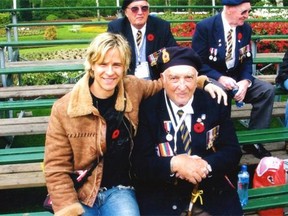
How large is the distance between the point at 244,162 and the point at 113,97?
62.1 inches

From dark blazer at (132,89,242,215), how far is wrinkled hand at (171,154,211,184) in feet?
0.15

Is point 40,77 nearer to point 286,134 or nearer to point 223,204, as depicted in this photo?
point 286,134

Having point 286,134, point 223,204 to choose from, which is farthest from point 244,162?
point 223,204

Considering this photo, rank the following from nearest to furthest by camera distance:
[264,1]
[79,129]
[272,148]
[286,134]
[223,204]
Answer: [79,129] → [223,204] → [286,134] → [272,148] → [264,1]

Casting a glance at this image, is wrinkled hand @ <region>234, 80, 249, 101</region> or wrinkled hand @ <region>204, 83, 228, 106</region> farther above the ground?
wrinkled hand @ <region>204, 83, 228, 106</region>

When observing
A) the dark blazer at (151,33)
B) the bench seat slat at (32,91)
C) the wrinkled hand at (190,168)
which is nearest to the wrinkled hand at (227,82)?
the dark blazer at (151,33)

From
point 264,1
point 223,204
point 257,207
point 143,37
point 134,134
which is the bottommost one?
point 257,207

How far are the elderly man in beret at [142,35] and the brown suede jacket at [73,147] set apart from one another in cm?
128

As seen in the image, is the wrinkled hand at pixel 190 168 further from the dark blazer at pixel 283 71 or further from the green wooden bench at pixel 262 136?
the dark blazer at pixel 283 71

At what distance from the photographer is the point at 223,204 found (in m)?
2.34

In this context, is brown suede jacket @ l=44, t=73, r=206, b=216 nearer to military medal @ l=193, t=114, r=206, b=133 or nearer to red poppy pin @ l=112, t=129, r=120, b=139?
red poppy pin @ l=112, t=129, r=120, b=139

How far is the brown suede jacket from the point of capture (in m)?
2.17

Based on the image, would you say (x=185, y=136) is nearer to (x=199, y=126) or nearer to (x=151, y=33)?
(x=199, y=126)

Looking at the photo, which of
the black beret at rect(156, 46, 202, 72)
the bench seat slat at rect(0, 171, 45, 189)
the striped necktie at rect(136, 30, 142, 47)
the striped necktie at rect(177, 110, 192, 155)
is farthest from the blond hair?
the striped necktie at rect(136, 30, 142, 47)
